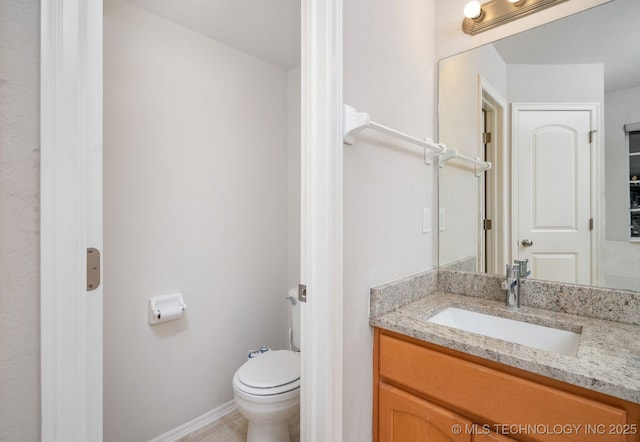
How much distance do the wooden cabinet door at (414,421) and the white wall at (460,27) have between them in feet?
5.25

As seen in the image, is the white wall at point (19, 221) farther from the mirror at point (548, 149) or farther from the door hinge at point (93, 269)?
the mirror at point (548, 149)

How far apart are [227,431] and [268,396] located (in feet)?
2.01

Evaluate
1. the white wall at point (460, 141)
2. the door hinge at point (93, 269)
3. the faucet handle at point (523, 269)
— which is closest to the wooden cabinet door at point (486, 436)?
the faucet handle at point (523, 269)

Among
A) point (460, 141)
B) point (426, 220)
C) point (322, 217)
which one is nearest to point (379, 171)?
point (322, 217)

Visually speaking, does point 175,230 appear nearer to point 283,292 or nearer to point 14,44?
point 283,292

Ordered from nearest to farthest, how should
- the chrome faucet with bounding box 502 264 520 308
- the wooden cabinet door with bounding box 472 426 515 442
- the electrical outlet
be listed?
the wooden cabinet door with bounding box 472 426 515 442 → the chrome faucet with bounding box 502 264 520 308 → the electrical outlet

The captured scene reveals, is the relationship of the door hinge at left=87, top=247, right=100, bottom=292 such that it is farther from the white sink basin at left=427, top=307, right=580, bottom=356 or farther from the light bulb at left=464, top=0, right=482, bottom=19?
the light bulb at left=464, top=0, right=482, bottom=19

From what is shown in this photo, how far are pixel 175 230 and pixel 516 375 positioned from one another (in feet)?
5.51

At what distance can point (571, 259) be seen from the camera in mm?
1188

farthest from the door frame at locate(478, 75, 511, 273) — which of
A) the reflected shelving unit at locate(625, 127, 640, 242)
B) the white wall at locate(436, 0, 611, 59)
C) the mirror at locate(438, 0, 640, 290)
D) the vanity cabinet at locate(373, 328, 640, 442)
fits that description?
the vanity cabinet at locate(373, 328, 640, 442)

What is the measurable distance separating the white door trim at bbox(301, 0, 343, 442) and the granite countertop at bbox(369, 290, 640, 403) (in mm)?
261

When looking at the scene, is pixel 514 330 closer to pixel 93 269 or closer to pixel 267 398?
pixel 267 398

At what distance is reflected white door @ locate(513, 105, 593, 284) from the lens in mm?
1169

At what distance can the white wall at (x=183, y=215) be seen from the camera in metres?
1.48
